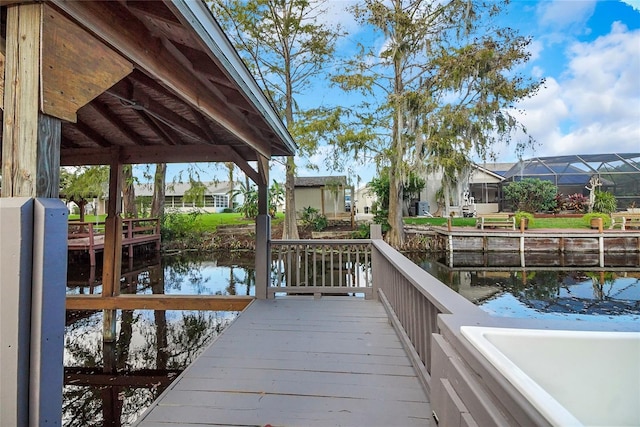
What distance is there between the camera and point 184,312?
610 centimetres

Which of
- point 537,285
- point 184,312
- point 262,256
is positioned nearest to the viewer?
point 262,256

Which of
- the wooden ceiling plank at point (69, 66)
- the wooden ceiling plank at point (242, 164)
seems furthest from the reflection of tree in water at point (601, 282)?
the wooden ceiling plank at point (69, 66)

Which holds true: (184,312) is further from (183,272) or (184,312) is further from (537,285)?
(537,285)

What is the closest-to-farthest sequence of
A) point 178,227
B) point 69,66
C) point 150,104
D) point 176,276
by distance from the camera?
point 69,66, point 150,104, point 176,276, point 178,227

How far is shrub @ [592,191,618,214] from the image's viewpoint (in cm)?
1590

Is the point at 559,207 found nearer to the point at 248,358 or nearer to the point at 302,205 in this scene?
the point at 302,205

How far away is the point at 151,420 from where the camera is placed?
1802 millimetres

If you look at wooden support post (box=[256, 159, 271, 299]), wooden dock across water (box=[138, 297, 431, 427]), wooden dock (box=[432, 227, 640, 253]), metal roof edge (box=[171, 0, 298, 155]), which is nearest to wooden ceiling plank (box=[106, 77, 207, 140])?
metal roof edge (box=[171, 0, 298, 155])

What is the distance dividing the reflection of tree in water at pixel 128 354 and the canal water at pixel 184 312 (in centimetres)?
1

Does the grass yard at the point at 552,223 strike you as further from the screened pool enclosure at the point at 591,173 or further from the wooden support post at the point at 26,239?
the wooden support post at the point at 26,239

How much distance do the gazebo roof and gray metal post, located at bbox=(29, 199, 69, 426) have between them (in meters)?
0.40

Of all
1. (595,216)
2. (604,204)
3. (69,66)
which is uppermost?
(604,204)

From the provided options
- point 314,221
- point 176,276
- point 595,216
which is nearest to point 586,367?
point 176,276

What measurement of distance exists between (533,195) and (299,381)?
65.1ft
